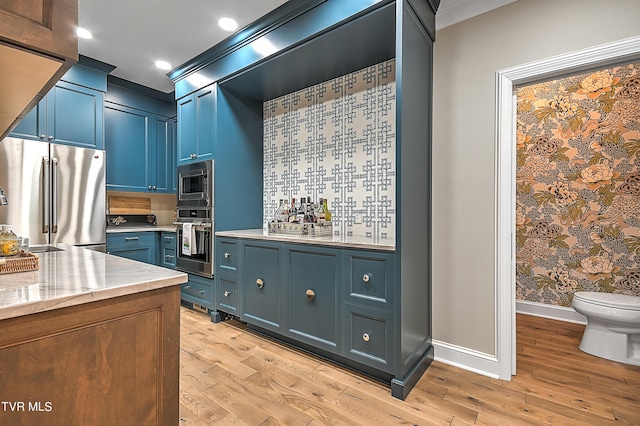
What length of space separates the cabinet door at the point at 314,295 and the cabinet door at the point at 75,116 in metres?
2.69

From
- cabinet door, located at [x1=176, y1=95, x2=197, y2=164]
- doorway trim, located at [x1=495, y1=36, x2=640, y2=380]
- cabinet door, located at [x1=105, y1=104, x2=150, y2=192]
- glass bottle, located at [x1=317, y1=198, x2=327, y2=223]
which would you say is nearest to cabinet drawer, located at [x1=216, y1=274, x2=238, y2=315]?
glass bottle, located at [x1=317, y1=198, x2=327, y2=223]

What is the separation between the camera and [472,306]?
7.11 feet

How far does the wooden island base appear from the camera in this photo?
780 millimetres

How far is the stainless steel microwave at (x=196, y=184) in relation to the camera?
3.12 metres

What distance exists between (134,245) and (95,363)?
3.32 meters

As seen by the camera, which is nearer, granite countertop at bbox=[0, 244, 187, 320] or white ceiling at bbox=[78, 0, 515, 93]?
granite countertop at bbox=[0, 244, 187, 320]

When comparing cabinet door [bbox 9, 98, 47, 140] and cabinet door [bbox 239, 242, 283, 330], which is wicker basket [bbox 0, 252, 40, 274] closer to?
cabinet door [bbox 239, 242, 283, 330]

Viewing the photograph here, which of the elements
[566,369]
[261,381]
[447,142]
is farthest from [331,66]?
[566,369]

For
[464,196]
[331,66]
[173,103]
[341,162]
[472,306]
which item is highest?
[173,103]

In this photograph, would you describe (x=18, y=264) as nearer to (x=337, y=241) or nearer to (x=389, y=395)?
(x=337, y=241)

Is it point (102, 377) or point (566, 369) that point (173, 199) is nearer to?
point (102, 377)

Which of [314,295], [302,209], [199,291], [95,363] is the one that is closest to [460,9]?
[302,209]

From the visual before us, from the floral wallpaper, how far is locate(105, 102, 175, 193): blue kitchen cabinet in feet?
14.4

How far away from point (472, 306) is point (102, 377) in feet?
6.85
